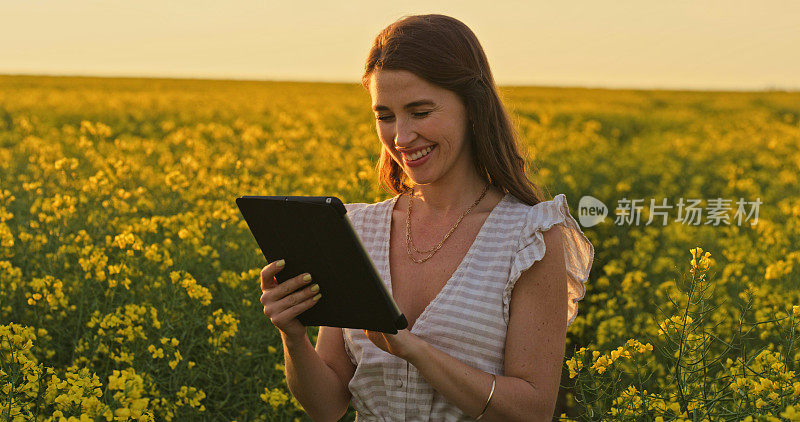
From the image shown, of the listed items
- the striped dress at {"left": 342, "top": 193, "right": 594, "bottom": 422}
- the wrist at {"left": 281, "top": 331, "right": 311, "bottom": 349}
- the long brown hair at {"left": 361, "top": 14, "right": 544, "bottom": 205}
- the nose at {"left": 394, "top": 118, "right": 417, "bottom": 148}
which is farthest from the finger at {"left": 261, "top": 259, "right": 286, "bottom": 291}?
the long brown hair at {"left": 361, "top": 14, "right": 544, "bottom": 205}

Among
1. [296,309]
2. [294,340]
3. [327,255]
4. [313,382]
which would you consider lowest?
[313,382]

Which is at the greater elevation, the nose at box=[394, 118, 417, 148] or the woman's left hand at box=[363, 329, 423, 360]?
the nose at box=[394, 118, 417, 148]

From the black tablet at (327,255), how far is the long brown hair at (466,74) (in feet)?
1.44

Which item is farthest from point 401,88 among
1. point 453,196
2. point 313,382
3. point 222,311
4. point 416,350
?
point 222,311

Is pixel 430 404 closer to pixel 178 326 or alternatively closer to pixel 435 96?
pixel 435 96

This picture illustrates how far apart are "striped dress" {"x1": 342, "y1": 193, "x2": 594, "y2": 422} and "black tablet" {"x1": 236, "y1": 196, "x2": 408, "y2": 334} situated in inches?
7.6

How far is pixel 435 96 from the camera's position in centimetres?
192

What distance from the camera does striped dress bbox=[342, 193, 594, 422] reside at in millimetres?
1970

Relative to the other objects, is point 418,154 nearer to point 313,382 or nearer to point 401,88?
point 401,88

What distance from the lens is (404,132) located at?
1932 mm

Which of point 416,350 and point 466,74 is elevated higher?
point 466,74

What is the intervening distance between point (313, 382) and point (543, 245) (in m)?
0.65

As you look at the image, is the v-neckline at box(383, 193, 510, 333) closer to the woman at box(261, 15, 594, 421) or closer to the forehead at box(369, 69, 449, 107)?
the woman at box(261, 15, 594, 421)

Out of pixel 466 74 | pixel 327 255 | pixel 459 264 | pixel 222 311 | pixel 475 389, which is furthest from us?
pixel 222 311
